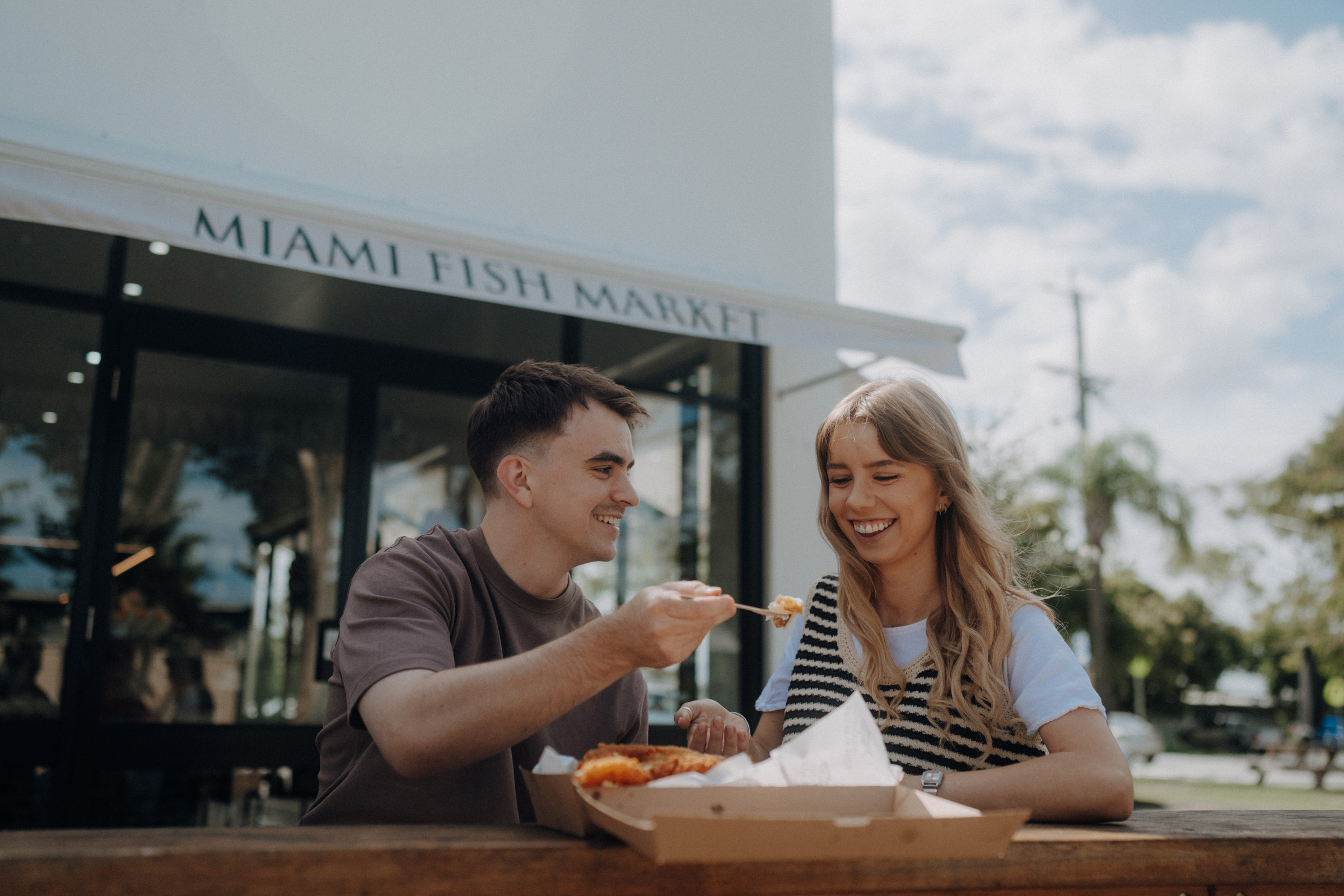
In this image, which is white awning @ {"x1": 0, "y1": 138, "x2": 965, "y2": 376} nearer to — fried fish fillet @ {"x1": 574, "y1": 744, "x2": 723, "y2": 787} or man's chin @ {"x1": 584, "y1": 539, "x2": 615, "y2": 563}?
man's chin @ {"x1": 584, "y1": 539, "x2": 615, "y2": 563}

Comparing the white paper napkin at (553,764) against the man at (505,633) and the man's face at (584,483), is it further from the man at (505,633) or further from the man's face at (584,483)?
the man's face at (584,483)

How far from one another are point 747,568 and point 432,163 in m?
2.93

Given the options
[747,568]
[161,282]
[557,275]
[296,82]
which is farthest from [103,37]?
[747,568]

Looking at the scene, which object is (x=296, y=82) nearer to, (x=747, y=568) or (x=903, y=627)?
(x=747, y=568)

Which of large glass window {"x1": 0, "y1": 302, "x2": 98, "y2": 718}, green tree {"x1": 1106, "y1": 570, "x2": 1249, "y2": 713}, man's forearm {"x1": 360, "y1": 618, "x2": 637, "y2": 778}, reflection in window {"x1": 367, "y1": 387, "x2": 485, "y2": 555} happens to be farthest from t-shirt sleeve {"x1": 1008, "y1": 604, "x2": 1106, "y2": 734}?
green tree {"x1": 1106, "y1": 570, "x2": 1249, "y2": 713}

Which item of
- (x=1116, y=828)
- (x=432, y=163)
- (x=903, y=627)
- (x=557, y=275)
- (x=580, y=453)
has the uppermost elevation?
(x=432, y=163)

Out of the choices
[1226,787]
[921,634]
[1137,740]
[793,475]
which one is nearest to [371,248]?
[921,634]

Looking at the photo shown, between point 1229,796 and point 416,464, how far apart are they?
12215 mm

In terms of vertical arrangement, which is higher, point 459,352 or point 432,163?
point 432,163

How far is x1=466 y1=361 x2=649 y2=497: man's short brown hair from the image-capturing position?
2002 mm

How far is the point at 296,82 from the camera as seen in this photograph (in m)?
4.83

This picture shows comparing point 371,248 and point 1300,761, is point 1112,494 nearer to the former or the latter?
point 1300,761

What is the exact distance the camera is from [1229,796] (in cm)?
1273

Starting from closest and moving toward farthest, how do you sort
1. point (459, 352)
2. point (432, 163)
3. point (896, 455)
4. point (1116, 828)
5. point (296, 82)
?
point (1116, 828) < point (896, 455) < point (296, 82) < point (432, 163) < point (459, 352)
